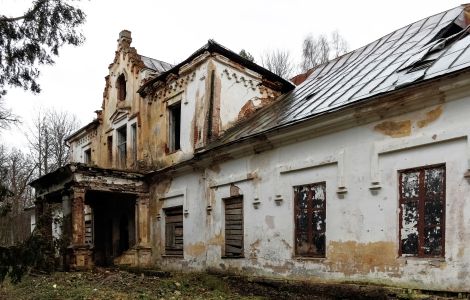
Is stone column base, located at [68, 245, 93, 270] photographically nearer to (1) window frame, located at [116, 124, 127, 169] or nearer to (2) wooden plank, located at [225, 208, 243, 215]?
(2) wooden plank, located at [225, 208, 243, 215]

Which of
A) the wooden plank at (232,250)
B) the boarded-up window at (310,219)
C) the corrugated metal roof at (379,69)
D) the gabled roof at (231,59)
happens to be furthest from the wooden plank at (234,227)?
the gabled roof at (231,59)

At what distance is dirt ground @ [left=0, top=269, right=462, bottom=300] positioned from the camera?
8328 mm

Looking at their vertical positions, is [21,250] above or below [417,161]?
below

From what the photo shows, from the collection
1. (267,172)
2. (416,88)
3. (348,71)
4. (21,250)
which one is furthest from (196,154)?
(416,88)

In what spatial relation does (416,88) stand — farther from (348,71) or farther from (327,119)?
(348,71)

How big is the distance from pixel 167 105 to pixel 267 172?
5852mm

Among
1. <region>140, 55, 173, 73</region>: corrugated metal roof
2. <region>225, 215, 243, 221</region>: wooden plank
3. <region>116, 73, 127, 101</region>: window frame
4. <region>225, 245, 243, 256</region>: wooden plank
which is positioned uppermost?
<region>140, 55, 173, 73</region>: corrugated metal roof

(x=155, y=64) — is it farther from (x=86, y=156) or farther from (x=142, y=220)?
(x=86, y=156)

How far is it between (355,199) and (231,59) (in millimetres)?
7119

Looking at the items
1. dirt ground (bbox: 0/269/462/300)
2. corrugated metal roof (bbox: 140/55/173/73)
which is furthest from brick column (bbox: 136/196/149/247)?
corrugated metal roof (bbox: 140/55/173/73)

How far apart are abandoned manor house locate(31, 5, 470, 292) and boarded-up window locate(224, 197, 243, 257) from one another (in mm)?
47

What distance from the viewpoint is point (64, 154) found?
37125 millimetres

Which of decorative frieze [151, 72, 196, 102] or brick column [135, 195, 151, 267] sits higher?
decorative frieze [151, 72, 196, 102]

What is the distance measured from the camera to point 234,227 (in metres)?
11.7
